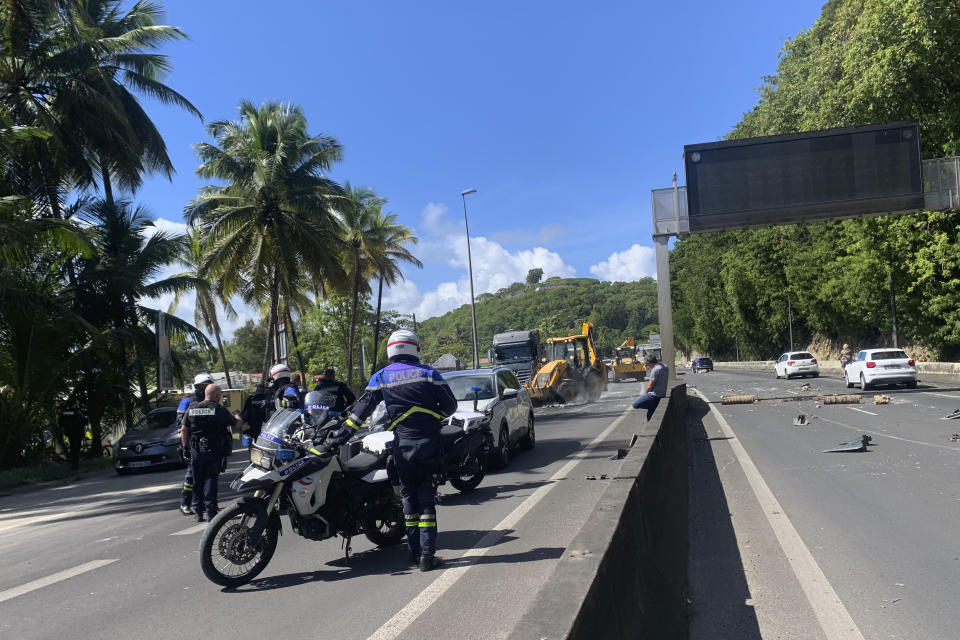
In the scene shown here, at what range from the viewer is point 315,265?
29.4 m

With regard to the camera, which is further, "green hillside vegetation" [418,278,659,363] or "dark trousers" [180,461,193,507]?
"green hillside vegetation" [418,278,659,363]

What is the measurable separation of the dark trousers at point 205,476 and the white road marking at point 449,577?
3469 millimetres

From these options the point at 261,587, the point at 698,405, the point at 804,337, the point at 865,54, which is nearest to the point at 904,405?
the point at 698,405

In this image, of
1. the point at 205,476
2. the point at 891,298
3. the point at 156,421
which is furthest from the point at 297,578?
A: the point at 891,298

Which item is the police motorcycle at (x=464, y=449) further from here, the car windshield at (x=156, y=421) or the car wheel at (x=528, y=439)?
the car windshield at (x=156, y=421)

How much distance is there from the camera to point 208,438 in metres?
8.77

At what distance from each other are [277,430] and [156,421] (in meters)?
13.6

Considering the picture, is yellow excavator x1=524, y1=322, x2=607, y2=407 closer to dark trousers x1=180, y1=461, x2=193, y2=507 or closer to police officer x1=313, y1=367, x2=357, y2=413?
police officer x1=313, y1=367, x2=357, y2=413

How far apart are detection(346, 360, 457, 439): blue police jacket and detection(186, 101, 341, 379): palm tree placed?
76.4 feet

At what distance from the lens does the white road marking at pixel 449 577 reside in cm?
471

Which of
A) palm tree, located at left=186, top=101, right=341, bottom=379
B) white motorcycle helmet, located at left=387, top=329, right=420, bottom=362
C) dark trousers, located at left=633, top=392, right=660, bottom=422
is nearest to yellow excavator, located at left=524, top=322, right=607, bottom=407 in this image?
palm tree, located at left=186, top=101, right=341, bottom=379

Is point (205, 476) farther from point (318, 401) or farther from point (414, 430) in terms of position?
point (414, 430)

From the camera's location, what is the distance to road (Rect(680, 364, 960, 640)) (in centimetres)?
495

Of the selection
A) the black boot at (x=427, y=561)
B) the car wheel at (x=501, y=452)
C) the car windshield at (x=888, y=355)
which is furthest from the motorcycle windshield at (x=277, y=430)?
the car windshield at (x=888, y=355)
